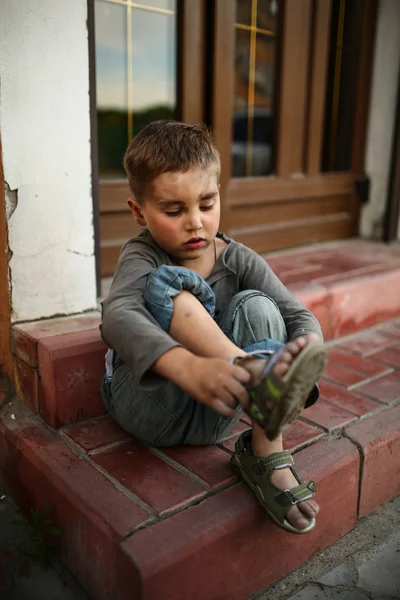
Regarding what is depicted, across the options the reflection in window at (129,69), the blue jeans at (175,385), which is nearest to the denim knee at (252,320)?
the blue jeans at (175,385)

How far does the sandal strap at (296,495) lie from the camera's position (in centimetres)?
134

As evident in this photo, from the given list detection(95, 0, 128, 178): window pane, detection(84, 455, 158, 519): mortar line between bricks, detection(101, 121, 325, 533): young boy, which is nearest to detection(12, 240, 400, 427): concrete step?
detection(101, 121, 325, 533): young boy

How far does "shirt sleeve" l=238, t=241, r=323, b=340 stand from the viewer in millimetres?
1565

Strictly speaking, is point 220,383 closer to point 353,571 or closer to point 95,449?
point 95,449

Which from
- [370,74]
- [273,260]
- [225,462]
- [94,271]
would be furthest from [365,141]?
[225,462]

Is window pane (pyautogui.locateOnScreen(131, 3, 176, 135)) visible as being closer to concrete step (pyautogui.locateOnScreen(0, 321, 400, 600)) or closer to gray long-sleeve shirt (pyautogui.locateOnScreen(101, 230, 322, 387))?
gray long-sleeve shirt (pyautogui.locateOnScreen(101, 230, 322, 387))

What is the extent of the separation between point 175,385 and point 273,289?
1.40 feet

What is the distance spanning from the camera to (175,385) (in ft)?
4.69

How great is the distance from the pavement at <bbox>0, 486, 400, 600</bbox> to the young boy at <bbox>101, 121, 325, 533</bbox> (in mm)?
218

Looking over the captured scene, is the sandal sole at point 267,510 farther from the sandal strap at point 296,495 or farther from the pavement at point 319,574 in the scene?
the pavement at point 319,574

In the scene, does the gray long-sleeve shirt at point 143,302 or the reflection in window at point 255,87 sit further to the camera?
the reflection in window at point 255,87

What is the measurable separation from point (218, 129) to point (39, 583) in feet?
6.94

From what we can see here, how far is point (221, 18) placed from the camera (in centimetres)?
262

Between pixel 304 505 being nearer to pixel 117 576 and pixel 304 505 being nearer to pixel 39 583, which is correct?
pixel 117 576
